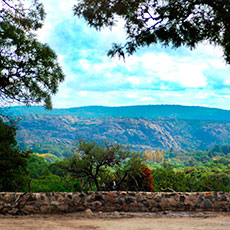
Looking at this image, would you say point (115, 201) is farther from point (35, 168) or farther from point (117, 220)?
point (35, 168)

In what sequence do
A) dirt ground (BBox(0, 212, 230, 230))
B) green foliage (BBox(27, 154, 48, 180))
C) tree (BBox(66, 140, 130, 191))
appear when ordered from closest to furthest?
dirt ground (BBox(0, 212, 230, 230)) < tree (BBox(66, 140, 130, 191)) < green foliage (BBox(27, 154, 48, 180))

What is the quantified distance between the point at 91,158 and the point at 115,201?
523 cm

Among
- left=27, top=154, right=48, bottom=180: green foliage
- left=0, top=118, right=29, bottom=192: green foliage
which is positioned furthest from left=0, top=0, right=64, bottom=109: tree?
left=27, top=154, right=48, bottom=180: green foliage

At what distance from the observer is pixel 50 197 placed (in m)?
9.19

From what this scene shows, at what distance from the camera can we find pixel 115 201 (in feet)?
31.0

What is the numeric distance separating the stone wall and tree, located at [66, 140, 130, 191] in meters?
4.79

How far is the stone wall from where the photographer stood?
9055 millimetres

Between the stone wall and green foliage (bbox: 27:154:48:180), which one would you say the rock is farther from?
green foliage (bbox: 27:154:48:180)

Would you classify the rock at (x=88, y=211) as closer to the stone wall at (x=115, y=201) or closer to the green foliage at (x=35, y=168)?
the stone wall at (x=115, y=201)

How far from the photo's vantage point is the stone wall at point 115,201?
905 cm

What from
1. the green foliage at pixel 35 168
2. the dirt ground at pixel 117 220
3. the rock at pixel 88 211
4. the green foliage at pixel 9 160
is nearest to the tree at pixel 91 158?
the green foliage at pixel 9 160

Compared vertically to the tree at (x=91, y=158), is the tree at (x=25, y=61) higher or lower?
higher

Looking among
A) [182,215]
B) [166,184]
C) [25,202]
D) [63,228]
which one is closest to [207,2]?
[182,215]

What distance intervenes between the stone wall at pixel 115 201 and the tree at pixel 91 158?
15.7 feet
